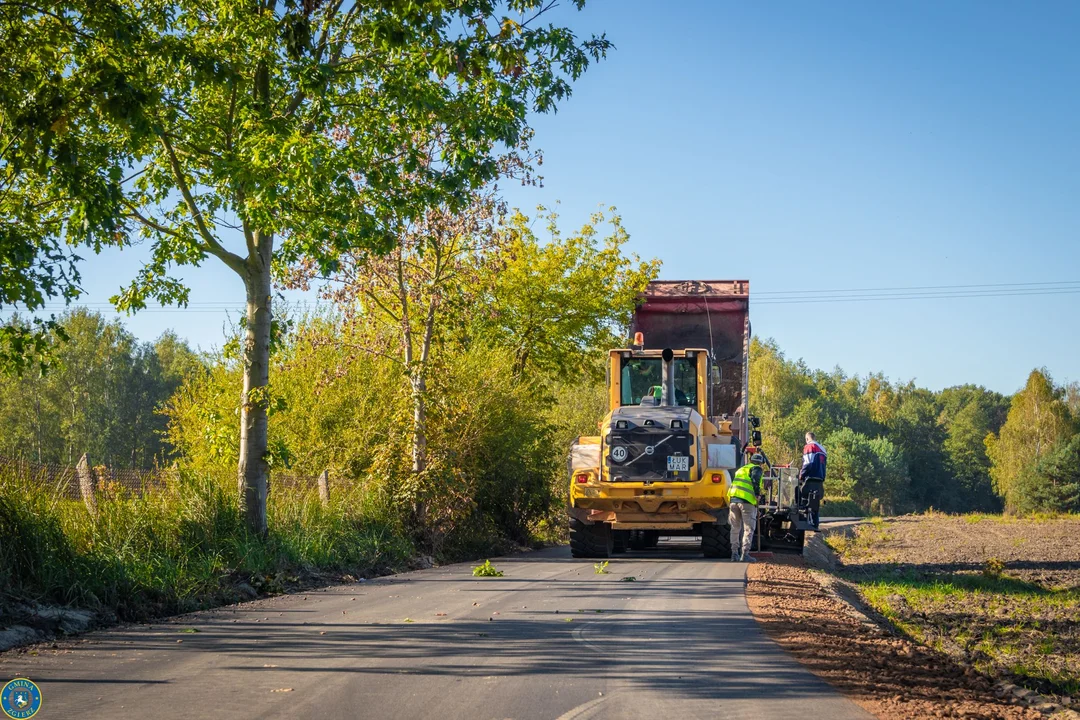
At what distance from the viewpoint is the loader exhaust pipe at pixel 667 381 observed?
19.9 metres

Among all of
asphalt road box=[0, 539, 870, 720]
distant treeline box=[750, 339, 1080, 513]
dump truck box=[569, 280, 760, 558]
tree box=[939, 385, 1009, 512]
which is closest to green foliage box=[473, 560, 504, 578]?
asphalt road box=[0, 539, 870, 720]

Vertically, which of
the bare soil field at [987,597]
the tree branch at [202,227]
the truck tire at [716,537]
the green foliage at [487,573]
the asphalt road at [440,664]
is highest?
the tree branch at [202,227]

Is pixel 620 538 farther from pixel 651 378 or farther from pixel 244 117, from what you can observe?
pixel 244 117

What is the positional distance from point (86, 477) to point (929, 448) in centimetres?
10259

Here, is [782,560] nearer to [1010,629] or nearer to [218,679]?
[1010,629]

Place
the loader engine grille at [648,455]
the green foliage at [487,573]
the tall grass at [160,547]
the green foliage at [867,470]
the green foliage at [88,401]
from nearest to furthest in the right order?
the tall grass at [160,547] → the green foliage at [487,573] → the loader engine grille at [648,455] → the green foliage at [88,401] → the green foliage at [867,470]

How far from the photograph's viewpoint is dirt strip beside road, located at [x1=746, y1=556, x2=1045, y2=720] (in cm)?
679

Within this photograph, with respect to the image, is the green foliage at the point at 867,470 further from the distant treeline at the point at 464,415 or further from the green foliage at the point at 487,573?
the green foliage at the point at 487,573

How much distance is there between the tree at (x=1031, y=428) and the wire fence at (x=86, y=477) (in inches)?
3335

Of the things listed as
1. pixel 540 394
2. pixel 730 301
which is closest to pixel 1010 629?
pixel 730 301

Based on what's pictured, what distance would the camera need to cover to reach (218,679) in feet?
23.9

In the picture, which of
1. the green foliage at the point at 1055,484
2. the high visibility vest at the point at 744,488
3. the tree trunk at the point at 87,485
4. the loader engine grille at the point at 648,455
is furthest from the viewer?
the green foliage at the point at 1055,484

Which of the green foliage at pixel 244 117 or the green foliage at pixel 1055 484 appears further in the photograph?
the green foliage at pixel 1055 484

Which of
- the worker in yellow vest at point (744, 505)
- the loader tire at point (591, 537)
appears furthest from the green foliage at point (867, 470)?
the loader tire at point (591, 537)
